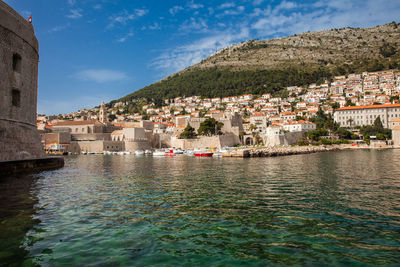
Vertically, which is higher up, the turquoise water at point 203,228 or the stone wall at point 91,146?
the stone wall at point 91,146

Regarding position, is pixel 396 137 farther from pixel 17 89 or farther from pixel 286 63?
pixel 286 63

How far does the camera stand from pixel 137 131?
2184 inches

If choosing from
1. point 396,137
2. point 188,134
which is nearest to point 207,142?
point 188,134

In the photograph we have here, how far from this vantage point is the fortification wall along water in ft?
39.3

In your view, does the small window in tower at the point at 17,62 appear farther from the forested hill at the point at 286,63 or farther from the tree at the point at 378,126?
the forested hill at the point at 286,63

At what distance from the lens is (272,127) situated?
5041cm

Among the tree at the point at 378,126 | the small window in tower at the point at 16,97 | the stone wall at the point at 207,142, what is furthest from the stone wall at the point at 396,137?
the small window in tower at the point at 16,97

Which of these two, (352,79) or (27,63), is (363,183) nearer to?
(27,63)

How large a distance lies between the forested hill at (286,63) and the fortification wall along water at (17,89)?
9917 cm

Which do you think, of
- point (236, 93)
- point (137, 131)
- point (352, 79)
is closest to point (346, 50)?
point (352, 79)

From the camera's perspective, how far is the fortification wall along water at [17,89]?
11964mm

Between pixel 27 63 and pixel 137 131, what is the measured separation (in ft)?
136

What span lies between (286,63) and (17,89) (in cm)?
12647

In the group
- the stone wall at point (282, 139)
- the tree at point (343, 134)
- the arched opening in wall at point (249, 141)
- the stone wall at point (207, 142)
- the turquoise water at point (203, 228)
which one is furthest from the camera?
the arched opening in wall at point (249, 141)
